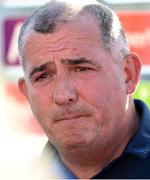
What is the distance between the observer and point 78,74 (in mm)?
1725

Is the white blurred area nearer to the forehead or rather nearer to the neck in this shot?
the neck

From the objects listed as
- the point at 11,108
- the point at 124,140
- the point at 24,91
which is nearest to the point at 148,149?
the point at 124,140

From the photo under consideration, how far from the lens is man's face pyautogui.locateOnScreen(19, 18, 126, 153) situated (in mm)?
1681

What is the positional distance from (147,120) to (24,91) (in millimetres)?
427

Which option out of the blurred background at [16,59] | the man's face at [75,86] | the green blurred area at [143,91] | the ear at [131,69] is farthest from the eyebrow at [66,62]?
the green blurred area at [143,91]

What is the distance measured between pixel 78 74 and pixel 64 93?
10cm

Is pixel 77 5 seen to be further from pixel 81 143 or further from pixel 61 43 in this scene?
pixel 81 143

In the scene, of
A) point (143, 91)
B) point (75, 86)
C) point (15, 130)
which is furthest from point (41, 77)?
point (143, 91)

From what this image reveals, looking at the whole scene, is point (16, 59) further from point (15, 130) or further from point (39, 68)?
point (39, 68)

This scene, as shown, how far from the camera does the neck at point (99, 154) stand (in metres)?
1.78

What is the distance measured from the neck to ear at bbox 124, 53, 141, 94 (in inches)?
2.4

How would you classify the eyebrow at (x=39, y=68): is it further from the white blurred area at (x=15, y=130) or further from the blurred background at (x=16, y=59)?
the blurred background at (x=16, y=59)

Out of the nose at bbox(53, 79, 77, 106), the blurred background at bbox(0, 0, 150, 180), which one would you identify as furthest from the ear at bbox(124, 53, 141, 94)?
the blurred background at bbox(0, 0, 150, 180)

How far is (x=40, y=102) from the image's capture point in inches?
69.3
